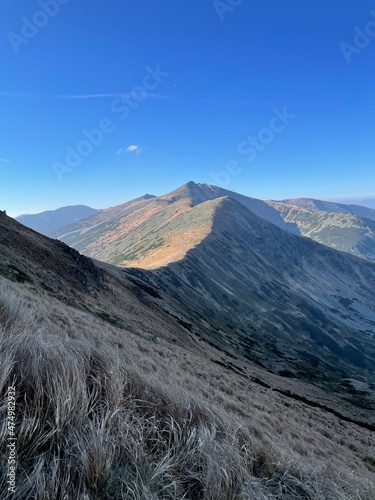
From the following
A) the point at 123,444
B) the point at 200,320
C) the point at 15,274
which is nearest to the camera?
the point at 123,444

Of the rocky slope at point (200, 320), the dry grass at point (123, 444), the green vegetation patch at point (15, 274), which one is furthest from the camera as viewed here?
the rocky slope at point (200, 320)

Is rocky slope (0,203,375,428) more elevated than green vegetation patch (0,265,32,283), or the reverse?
green vegetation patch (0,265,32,283)

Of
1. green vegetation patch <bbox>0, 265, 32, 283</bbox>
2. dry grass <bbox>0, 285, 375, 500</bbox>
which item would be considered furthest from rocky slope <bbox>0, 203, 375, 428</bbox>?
Answer: dry grass <bbox>0, 285, 375, 500</bbox>

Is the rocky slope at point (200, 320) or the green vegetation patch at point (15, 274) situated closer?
the green vegetation patch at point (15, 274)

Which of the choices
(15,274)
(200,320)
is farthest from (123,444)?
(200,320)

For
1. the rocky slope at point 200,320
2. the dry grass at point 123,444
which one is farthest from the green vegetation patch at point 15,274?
the dry grass at point 123,444

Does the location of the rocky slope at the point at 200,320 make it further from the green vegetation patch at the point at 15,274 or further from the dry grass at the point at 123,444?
the dry grass at the point at 123,444

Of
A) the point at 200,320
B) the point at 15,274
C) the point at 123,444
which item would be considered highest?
the point at 15,274

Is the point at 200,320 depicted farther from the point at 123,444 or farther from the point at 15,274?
the point at 123,444

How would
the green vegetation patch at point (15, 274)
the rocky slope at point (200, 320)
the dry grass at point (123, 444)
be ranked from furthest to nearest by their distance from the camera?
1. the rocky slope at point (200, 320)
2. the green vegetation patch at point (15, 274)
3. the dry grass at point (123, 444)

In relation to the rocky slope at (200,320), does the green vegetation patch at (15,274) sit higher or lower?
higher

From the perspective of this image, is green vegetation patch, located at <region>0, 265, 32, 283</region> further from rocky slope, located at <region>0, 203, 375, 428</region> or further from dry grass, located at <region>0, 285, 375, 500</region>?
dry grass, located at <region>0, 285, 375, 500</region>

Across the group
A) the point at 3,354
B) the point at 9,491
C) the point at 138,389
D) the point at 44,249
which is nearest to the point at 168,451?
the point at 138,389

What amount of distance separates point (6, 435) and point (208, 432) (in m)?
2.53
